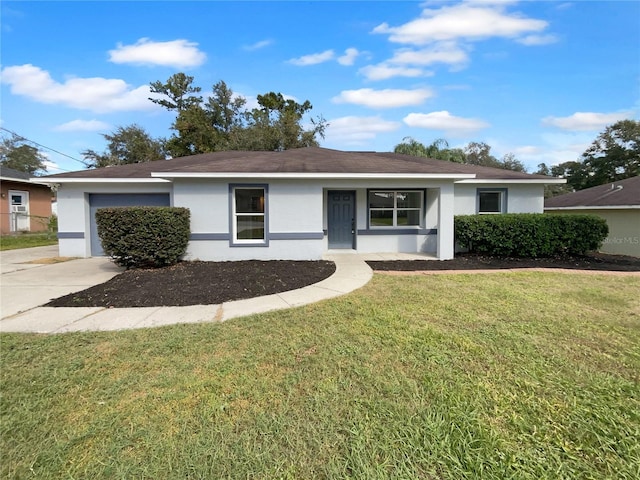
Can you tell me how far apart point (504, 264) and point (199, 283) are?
841 cm

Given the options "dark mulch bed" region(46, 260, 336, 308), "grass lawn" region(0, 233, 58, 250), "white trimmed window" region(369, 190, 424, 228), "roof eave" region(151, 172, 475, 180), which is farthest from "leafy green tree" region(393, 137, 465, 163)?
"grass lawn" region(0, 233, 58, 250)

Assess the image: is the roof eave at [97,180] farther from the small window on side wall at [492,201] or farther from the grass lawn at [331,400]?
the small window on side wall at [492,201]

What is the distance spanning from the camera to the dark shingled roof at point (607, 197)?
1260cm

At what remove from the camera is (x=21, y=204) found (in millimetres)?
20031

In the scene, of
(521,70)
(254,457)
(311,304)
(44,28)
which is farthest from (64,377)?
(521,70)

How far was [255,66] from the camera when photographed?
51.5 feet

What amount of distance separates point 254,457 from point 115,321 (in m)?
3.71

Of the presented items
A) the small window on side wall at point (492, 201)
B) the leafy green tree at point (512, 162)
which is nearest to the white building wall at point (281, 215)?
the small window on side wall at point (492, 201)

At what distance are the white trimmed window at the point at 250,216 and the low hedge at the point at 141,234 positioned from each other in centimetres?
168

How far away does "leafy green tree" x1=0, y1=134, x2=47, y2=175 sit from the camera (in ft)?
129

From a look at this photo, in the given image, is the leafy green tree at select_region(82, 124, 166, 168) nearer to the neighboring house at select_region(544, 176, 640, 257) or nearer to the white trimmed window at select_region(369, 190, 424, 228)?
the white trimmed window at select_region(369, 190, 424, 228)

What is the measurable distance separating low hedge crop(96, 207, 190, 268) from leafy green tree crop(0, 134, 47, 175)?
44.2 metres

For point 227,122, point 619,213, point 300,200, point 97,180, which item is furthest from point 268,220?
point 227,122

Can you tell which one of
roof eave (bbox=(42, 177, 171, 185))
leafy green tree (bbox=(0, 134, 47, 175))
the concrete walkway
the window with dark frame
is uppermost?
leafy green tree (bbox=(0, 134, 47, 175))
